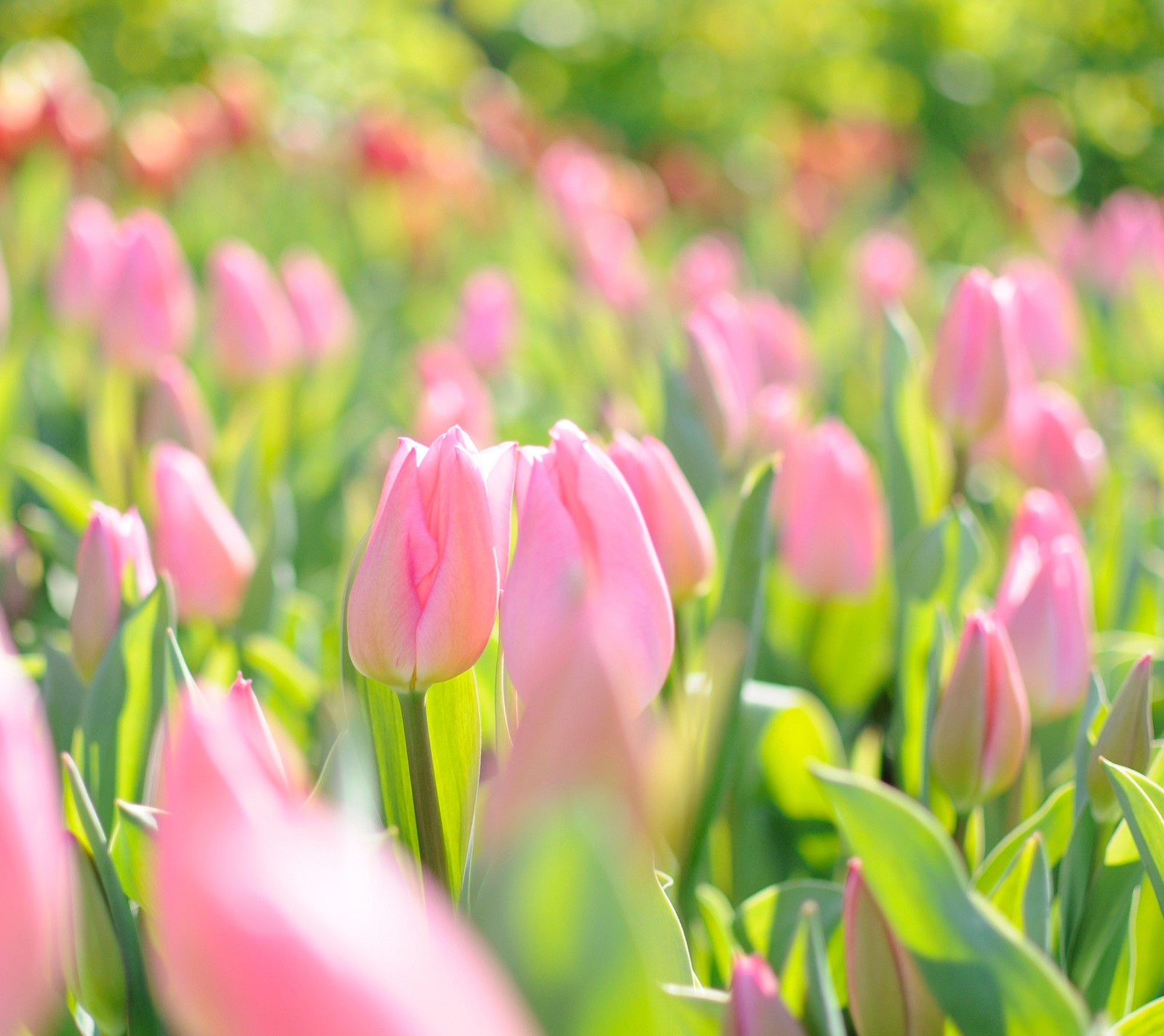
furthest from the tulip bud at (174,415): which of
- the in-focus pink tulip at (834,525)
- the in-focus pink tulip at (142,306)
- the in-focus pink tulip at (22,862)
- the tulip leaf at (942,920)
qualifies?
the in-focus pink tulip at (22,862)

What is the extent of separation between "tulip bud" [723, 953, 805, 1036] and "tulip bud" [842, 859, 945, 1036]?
0.34 feet

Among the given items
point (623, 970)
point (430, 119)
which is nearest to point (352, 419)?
point (623, 970)

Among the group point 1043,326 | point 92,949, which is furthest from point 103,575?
point 1043,326

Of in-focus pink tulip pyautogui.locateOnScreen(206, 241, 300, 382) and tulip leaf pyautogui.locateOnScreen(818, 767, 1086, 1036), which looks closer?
tulip leaf pyautogui.locateOnScreen(818, 767, 1086, 1036)

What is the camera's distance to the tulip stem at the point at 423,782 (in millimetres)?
→ 571

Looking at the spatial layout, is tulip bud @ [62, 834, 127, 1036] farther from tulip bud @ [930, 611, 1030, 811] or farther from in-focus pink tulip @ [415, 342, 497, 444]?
in-focus pink tulip @ [415, 342, 497, 444]

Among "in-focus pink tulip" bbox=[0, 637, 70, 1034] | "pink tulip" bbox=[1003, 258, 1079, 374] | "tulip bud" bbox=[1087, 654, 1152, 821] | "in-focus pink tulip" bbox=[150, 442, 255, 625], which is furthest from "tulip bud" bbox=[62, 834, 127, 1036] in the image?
"pink tulip" bbox=[1003, 258, 1079, 374]

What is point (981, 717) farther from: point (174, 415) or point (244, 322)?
point (244, 322)

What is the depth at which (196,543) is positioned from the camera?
950 millimetres

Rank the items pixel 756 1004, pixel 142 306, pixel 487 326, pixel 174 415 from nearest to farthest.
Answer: pixel 756 1004
pixel 174 415
pixel 142 306
pixel 487 326

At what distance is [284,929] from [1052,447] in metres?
1.11

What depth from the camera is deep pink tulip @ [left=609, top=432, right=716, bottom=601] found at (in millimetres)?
782

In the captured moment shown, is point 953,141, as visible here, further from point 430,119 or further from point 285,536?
point 285,536

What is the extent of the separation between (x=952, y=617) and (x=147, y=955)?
67cm
